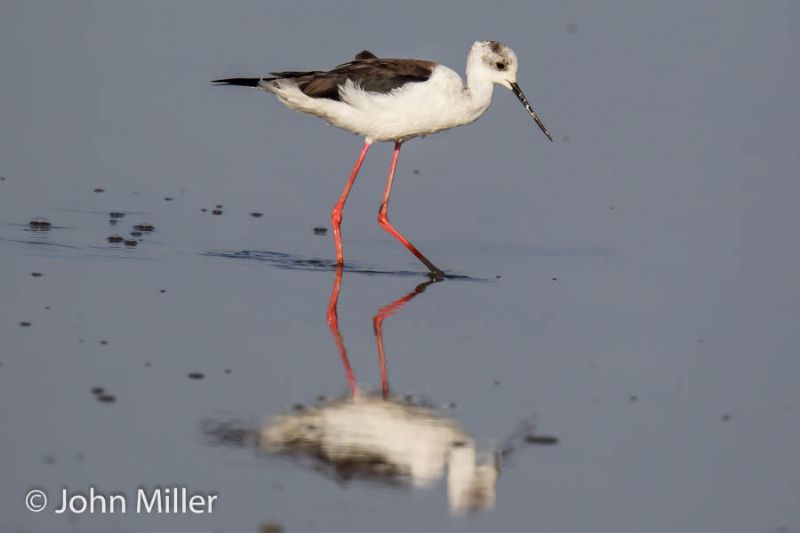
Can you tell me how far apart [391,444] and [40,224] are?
418 centimetres

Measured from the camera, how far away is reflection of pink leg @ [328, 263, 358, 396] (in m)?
7.73

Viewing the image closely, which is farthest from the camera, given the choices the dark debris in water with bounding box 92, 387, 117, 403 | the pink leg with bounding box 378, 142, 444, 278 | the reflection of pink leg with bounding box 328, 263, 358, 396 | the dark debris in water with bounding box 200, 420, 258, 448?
the pink leg with bounding box 378, 142, 444, 278

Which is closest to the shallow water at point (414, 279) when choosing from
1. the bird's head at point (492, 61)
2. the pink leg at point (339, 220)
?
the pink leg at point (339, 220)

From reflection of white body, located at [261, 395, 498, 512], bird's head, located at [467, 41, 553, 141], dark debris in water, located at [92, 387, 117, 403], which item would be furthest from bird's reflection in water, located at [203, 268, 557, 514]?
bird's head, located at [467, 41, 553, 141]

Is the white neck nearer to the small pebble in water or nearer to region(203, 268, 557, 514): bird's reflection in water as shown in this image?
the small pebble in water

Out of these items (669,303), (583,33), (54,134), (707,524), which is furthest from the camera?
(583,33)

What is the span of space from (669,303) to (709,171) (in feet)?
11.1

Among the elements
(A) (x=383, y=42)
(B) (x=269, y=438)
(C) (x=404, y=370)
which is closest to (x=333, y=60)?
(A) (x=383, y=42)

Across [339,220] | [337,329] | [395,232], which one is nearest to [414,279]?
[395,232]

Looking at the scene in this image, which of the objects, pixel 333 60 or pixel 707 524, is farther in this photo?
pixel 333 60

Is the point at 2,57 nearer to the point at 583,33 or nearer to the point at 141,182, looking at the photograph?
the point at 141,182

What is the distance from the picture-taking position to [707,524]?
6238 millimetres

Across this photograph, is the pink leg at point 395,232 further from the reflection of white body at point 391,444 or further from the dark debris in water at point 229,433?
the dark debris in water at point 229,433

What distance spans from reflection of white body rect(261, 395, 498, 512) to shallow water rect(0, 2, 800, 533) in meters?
0.06
